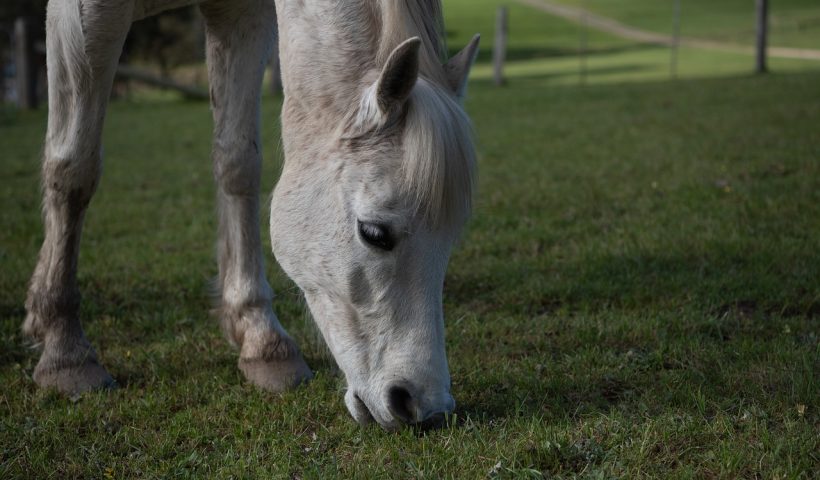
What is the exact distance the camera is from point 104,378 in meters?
3.30

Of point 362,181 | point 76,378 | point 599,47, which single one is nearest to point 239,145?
point 76,378

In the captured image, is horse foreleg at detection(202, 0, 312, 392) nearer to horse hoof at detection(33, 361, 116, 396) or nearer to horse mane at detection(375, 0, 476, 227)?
horse hoof at detection(33, 361, 116, 396)

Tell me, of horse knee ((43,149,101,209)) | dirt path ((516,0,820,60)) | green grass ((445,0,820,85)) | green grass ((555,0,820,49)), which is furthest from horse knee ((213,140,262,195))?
green grass ((555,0,820,49))

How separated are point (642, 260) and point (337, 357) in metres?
2.58

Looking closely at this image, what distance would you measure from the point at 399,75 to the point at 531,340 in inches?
64.6

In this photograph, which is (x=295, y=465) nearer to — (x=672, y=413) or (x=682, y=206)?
(x=672, y=413)

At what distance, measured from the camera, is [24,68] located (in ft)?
54.3

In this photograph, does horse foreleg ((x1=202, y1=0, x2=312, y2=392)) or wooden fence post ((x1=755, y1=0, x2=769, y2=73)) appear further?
wooden fence post ((x1=755, y1=0, x2=769, y2=73))

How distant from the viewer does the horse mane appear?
7.73 feet

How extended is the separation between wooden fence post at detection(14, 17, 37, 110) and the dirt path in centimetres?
1788

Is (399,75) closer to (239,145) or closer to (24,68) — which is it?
(239,145)

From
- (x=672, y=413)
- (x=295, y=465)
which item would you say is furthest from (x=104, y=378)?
(x=672, y=413)

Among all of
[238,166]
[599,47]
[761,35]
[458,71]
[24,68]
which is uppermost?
[458,71]

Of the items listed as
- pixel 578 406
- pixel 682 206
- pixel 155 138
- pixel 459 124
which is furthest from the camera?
pixel 155 138
